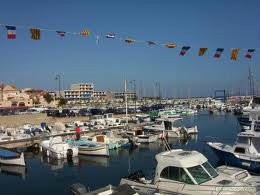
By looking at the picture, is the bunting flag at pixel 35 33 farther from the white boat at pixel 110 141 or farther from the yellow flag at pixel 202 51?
the white boat at pixel 110 141

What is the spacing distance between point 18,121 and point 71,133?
21985 mm

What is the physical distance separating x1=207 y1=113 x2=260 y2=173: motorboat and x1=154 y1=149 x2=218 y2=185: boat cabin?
36.0 feet

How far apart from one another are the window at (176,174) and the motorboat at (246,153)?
474 inches

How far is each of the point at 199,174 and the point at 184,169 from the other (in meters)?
0.72

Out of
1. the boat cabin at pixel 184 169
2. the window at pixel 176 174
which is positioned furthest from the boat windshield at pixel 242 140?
the window at pixel 176 174

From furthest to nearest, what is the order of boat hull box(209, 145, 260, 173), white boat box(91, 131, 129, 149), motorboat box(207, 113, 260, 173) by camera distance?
white boat box(91, 131, 129, 149) → motorboat box(207, 113, 260, 173) → boat hull box(209, 145, 260, 173)

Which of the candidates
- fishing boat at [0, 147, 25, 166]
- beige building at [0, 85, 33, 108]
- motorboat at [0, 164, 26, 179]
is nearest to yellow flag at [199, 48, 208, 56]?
motorboat at [0, 164, 26, 179]

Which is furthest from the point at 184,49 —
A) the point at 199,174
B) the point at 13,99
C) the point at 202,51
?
the point at 13,99

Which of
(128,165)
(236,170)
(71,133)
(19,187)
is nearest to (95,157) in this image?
(128,165)

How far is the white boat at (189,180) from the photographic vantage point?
1384 cm

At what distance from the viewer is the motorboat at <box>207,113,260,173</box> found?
A: 2492cm

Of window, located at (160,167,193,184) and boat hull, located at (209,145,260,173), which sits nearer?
window, located at (160,167,193,184)

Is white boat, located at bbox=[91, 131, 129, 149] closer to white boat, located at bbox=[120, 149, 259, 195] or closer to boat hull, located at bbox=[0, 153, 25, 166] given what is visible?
boat hull, located at bbox=[0, 153, 25, 166]

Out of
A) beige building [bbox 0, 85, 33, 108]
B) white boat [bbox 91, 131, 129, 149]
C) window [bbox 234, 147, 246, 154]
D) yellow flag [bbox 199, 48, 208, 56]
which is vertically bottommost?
white boat [bbox 91, 131, 129, 149]
